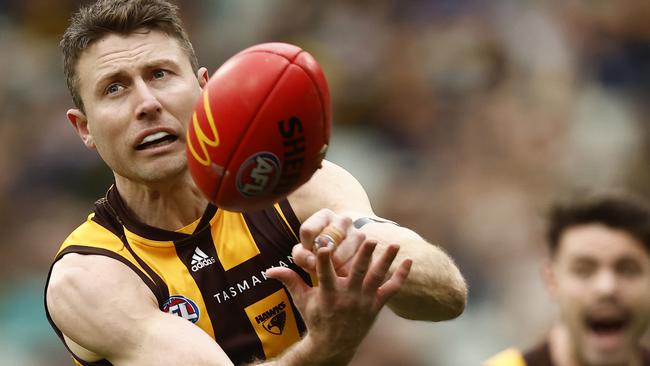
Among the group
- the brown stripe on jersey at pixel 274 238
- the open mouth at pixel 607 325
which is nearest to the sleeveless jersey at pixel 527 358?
the open mouth at pixel 607 325

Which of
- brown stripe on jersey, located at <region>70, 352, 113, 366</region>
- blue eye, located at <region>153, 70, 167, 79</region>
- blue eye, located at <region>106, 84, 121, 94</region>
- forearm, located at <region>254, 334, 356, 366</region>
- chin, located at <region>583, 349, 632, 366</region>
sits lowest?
chin, located at <region>583, 349, 632, 366</region>

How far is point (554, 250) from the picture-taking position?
5.80 metres

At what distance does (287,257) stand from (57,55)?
5516 millimetres

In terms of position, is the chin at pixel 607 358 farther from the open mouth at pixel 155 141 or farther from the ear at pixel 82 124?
the ear at pixel 82 124

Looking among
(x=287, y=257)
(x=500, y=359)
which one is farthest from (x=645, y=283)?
(x=287, y=257)

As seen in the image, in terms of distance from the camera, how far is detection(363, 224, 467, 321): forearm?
406 cm

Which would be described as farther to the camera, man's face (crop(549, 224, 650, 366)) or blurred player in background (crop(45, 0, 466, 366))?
man's face (crop(549, 224, 650, 366))

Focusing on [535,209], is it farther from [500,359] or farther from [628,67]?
[500,359]

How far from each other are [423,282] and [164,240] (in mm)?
1017

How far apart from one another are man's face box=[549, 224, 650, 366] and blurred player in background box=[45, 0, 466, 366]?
1.55 metres

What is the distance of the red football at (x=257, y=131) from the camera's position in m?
3.54

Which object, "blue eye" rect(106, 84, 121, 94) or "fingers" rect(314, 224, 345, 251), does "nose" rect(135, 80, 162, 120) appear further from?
"fingers" rect(314, 224, 345, 251)

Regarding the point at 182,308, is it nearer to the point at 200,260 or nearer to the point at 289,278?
the point at 200,260

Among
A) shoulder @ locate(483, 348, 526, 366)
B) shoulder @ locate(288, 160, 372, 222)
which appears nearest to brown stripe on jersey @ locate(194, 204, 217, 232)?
shoulder @ locate(288, 160, 372, 222)
